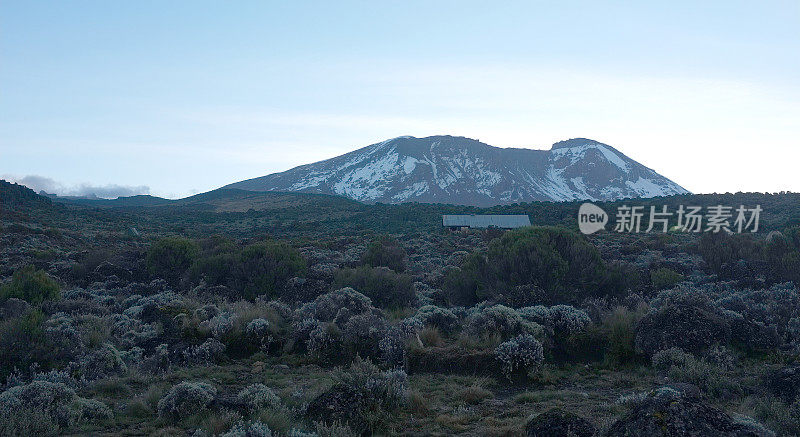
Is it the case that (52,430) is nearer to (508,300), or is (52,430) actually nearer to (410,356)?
(410,356)

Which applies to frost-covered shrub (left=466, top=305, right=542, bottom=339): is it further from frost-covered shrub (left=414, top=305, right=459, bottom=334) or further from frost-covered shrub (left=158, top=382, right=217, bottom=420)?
frost-covered shrub (left=158, top=382, right=217, bottom=420)

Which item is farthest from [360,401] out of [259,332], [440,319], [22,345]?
[22,345]

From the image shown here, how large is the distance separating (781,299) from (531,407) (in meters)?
8.59

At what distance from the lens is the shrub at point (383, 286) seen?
15.0m

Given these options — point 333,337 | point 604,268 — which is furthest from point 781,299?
point 333,337

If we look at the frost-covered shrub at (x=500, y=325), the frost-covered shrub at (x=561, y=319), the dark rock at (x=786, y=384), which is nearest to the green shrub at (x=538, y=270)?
the frost-covered shrub at (x=561, y=319)

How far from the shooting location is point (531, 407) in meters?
6.84

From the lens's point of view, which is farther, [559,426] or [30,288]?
[30,288]

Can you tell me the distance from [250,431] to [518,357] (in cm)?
476

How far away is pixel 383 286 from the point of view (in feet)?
50.7

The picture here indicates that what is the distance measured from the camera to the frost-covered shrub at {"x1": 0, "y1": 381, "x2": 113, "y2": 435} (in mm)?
5711

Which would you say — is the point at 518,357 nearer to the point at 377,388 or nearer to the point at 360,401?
the point at 377,388

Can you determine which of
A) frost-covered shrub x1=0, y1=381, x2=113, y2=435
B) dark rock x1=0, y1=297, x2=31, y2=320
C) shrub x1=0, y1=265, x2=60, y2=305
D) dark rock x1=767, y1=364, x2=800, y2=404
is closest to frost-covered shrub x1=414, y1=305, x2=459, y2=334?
dark rock x1=767, y1=364, x2=800, y2=404

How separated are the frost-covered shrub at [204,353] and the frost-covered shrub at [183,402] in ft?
9.62
